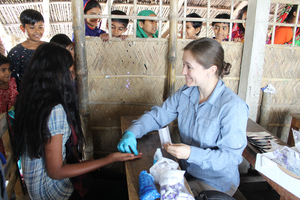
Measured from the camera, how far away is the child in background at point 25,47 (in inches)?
86.1

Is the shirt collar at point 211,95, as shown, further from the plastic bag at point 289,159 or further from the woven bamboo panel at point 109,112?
the woven bamboo panel at point 109,112

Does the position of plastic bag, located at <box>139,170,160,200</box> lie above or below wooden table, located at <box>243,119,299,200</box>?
above

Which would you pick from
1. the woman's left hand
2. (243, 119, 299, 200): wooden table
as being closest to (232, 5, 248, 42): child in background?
(243, 119, 299, 200): wooden table

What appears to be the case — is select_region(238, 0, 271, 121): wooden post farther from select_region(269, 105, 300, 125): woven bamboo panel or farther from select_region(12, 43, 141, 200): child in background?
select_region(12, 43, 141, 200): child in background

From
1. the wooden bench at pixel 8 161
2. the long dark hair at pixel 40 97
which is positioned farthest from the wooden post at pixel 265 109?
the wooden bench at pixel 8 161

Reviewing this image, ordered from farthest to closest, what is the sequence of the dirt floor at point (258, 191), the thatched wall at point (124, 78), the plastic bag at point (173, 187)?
1. the thatched wall at point (124, 78)
2. the dirt floor at point (258, 191)
3. the plastic bag at point (173, 187)

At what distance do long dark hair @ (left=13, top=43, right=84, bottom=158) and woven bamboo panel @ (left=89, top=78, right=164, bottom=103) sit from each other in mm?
1331

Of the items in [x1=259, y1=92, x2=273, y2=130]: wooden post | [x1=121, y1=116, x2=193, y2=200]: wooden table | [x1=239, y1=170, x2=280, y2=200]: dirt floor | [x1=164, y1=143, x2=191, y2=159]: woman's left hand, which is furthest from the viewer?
[x1=259, y1=92, x2=273, y2=130]: wooden post

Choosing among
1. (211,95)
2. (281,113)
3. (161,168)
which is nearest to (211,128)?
(211,95)

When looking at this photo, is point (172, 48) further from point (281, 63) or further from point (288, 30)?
point (288, 30)

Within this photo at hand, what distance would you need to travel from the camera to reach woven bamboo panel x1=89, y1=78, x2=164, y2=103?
2559 millimetres

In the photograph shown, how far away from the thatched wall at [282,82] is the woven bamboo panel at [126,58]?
144cm

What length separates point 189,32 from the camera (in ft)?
9.66

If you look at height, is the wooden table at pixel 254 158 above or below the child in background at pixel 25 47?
below
